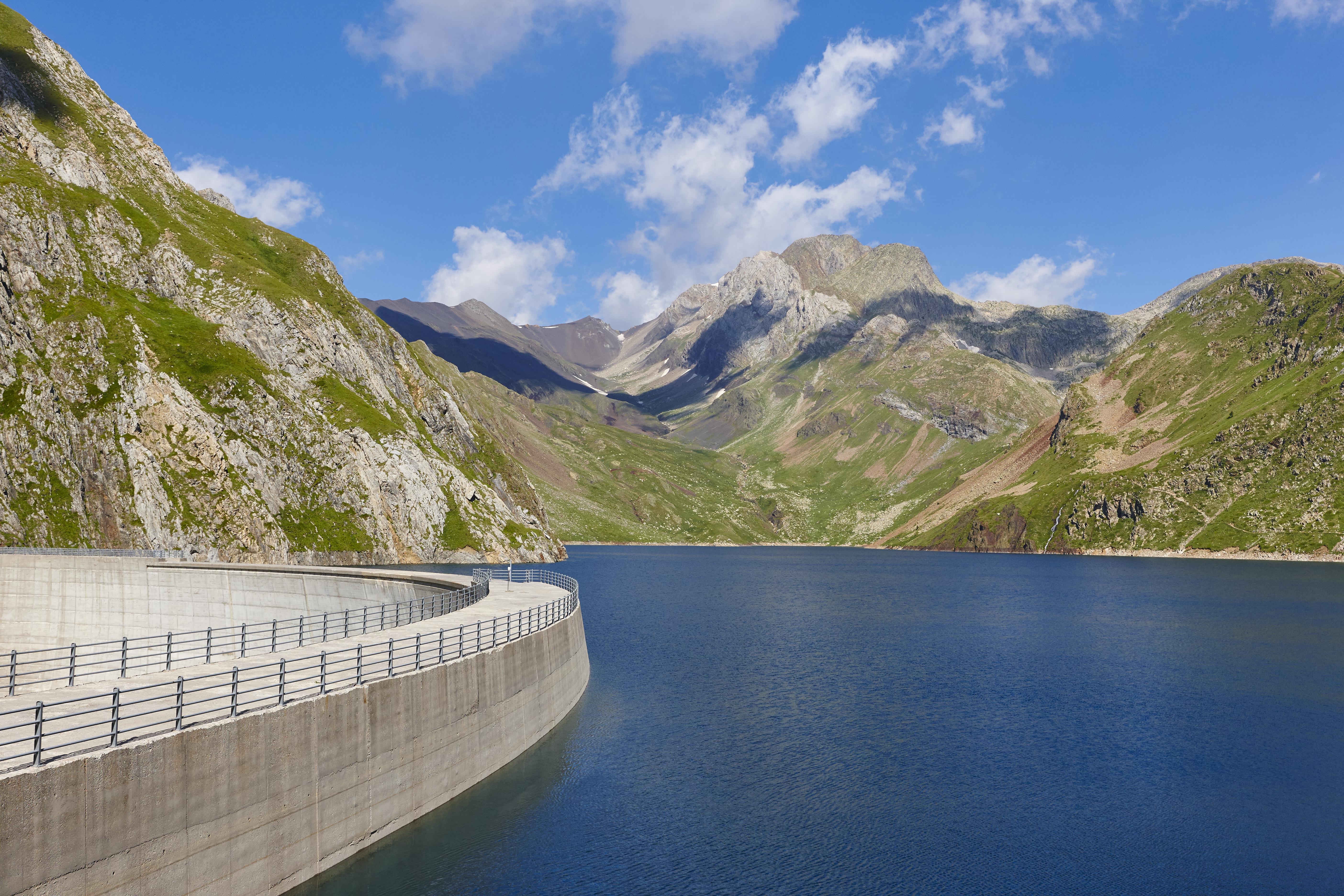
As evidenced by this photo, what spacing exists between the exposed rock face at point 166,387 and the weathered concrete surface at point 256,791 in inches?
3732

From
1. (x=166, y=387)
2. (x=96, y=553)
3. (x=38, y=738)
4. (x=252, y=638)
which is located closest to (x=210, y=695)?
(x=38, y=738)

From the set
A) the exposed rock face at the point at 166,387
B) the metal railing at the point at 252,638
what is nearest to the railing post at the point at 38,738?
the metal railing at the point at 252,638

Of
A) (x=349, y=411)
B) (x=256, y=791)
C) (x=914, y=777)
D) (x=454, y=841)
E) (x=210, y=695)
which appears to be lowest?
(x=914, y=777)

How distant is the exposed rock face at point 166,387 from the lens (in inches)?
4560

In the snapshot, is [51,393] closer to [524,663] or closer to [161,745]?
[524,663]

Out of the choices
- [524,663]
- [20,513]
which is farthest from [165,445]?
[524,663]

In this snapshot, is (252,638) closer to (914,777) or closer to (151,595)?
(151,595)

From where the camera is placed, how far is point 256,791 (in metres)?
26.0

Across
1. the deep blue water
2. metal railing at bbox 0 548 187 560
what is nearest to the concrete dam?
the deep blue water

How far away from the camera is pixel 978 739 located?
52.5 metres

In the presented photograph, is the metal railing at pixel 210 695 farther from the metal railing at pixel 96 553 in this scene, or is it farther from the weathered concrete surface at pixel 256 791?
the metal railing at pixel 96 553

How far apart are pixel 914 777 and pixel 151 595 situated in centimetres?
6648

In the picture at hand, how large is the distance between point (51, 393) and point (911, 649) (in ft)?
387

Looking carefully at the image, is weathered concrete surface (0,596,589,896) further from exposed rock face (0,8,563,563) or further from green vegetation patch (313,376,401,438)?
green vegetation patch (313,376,401,438)
